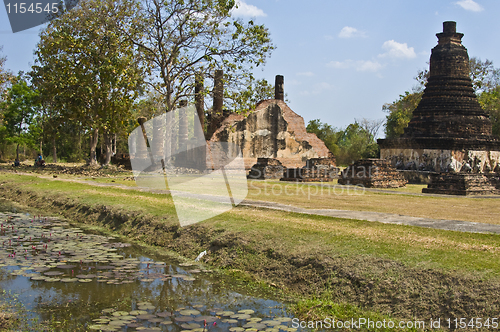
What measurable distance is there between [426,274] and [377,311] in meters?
0.65

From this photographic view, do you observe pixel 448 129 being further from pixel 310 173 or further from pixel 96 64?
pixel 96 64

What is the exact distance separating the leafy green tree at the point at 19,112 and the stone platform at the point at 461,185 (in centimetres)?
3061

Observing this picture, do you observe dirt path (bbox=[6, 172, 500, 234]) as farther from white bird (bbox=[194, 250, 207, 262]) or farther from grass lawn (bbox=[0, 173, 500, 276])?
white bird (bbox=[194, 250, 207, 262])

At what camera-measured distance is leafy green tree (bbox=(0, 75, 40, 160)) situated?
35.8m

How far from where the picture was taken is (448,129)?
2306 cm

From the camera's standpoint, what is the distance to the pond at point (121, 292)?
14.8 feet

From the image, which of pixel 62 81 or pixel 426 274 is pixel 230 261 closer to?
pixel 426 274

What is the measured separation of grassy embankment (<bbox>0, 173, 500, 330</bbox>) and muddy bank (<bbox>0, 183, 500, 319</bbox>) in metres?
0.01

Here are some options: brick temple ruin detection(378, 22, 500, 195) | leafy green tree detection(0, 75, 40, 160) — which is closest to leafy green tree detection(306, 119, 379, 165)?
brick temple ruin detection(378, 22, 500, 195)

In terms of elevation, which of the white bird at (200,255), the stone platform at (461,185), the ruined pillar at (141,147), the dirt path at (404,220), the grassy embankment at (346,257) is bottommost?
the white bird at (200,255)

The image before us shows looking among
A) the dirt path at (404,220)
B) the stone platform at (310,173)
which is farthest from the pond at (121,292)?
the stone platform at (310,173)

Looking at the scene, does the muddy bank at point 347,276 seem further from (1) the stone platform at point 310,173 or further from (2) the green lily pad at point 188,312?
(1) the stone platform at point 310,173

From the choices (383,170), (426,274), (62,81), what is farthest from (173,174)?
(426,274)

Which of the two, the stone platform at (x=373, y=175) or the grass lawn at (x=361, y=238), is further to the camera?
the stone platform at (x=373, y=175)
